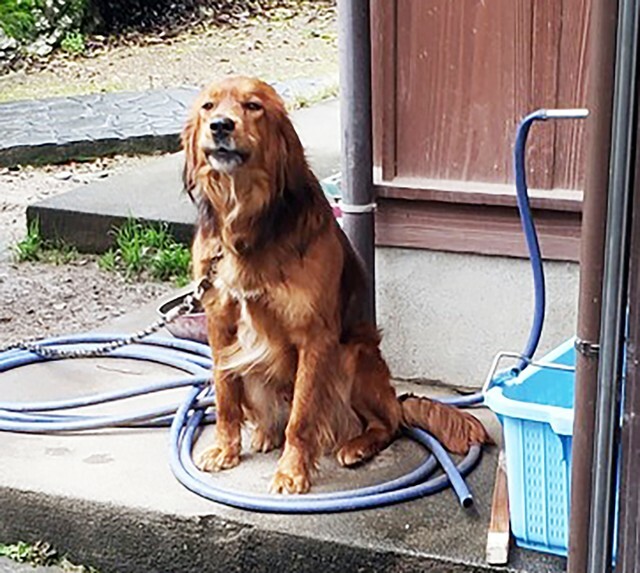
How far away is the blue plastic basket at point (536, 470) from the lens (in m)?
2.63

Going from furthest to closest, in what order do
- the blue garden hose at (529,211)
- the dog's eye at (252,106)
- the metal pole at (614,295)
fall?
the dog's eye at (252,106)
the blue garden hose at (529,211)
the metal pole at (614,295)

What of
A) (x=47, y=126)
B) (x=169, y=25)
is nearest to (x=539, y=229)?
(x=47, y=126)

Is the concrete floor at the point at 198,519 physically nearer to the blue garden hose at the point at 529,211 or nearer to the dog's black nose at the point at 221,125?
the blue garden hose at the point at 529,211

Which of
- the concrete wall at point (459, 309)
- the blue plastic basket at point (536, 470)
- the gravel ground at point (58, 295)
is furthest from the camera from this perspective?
the gravel ground at point (58, 295)

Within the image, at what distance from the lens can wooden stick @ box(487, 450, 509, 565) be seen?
2.69 m

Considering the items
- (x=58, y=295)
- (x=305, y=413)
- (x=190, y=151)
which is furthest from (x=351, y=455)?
(x=58, y=295)

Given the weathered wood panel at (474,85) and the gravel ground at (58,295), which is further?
the gravel ground at (58,295)

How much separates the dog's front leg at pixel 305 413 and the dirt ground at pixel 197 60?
25.1 feet

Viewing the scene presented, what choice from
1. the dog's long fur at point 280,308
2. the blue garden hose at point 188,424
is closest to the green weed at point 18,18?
the blue garden hose at point 188,424

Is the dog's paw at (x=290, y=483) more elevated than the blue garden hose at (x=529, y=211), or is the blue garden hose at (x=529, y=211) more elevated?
the blue garden hose at (x=529, y=211)

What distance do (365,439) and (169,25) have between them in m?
11.3

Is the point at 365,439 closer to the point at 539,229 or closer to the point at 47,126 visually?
the point at 539,229

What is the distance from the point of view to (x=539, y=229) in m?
3.48

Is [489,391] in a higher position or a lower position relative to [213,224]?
lower
